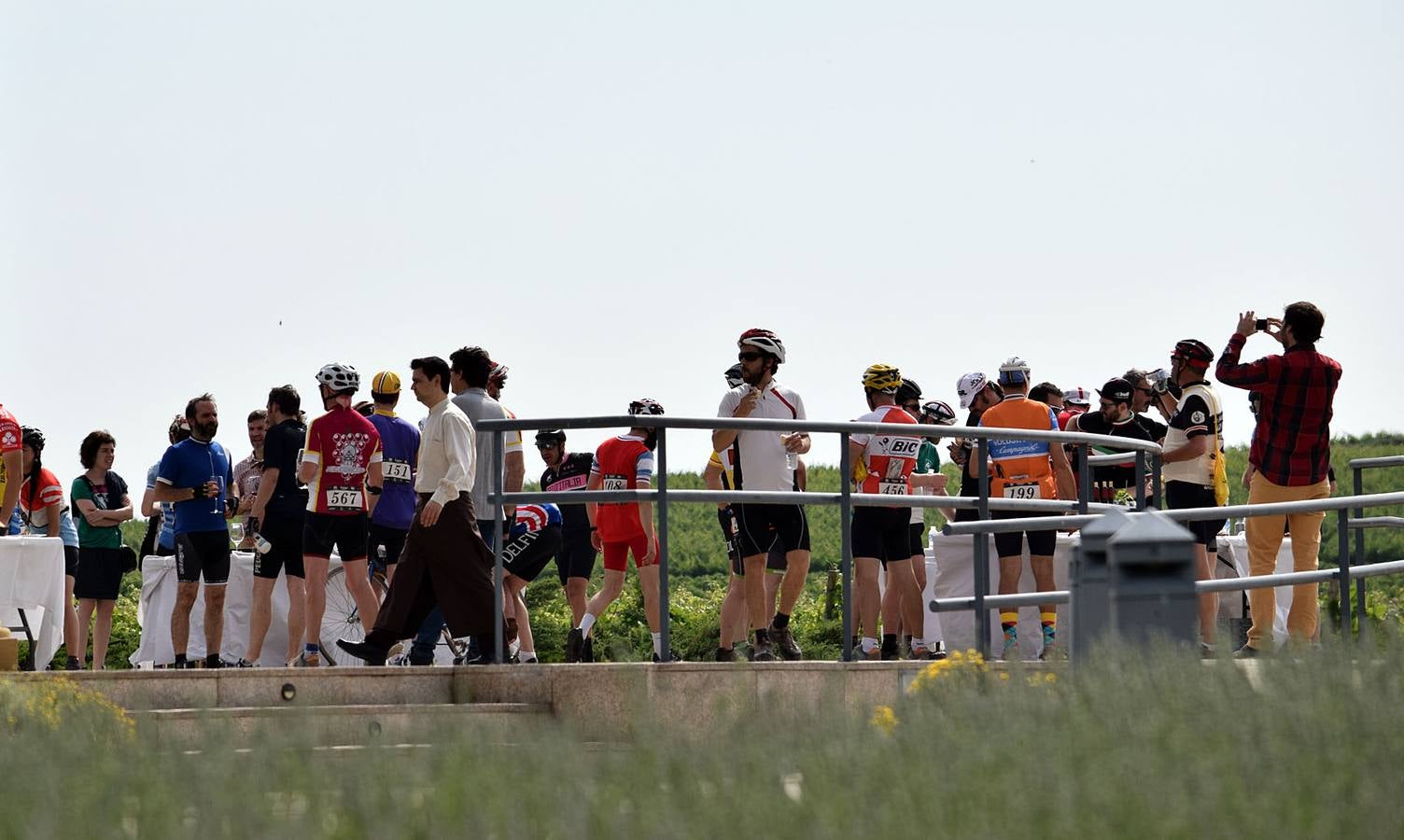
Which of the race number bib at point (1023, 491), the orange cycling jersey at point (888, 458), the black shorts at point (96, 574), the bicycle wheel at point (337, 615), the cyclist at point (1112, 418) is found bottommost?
the bicycle wheel at point (337, 615)

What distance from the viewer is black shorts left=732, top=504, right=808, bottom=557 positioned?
10.9m

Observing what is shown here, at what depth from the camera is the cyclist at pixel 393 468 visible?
39.0 ft

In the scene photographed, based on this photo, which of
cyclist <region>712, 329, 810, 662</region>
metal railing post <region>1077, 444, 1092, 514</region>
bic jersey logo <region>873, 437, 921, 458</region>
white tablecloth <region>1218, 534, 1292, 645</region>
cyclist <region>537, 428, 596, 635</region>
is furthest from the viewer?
white tablecloth <region>1218, 534, 1292, 645</region>

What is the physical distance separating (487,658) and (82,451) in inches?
199

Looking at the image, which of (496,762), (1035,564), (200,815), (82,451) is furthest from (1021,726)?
(82,451)

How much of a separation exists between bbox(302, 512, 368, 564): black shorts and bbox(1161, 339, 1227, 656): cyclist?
15.2 ft

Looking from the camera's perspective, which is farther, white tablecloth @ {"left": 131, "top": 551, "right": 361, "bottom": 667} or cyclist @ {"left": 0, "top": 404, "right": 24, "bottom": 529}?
white tablecloth @ {"left": 131, "top": 551, "right": 361, "bottom": 667}

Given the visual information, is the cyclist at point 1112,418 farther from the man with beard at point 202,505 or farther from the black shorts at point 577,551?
the man with beard at point 202,505

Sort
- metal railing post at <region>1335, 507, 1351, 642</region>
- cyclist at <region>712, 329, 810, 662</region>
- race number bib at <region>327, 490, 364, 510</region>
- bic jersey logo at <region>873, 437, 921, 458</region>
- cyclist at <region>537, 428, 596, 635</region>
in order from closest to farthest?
metal railing post at <region>1335, 507, 1351, 642</region> < cyclist at <region>712, 329, 810, 662</region> < race number bib at <region>327, 490, 364, 510</region> < bic jersey logo at <region>873, 437, 921, 458</region> < cyclist at <region>537, 428, 596, 635</region>

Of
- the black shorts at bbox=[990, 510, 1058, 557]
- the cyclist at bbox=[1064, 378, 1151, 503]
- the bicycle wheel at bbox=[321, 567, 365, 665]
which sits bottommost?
the bicycle wheel at bbox=[321, 567, 365, 665]

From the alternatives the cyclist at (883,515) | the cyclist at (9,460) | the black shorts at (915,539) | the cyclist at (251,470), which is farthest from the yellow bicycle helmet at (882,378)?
the cyclist at (9,460)

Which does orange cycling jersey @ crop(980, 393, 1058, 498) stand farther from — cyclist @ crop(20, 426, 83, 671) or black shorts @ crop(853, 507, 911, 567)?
cyclist @ crop(20, 426, 83, 671)

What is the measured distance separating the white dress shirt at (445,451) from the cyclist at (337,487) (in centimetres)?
132

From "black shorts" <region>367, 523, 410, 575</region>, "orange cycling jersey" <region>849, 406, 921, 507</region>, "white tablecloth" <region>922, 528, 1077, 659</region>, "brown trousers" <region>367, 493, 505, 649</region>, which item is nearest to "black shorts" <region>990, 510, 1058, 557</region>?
"white tablecloth" <region>922, 528, 1077, 659</region>
